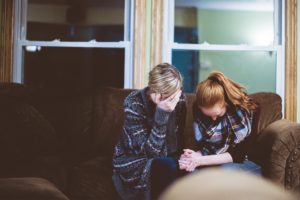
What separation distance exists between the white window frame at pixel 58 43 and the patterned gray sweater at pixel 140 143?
1087 mm

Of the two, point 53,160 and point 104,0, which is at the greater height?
point 104,0

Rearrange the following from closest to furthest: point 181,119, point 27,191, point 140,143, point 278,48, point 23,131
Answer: point 27,191
point 140,143
point 181,119
point 23,131
point 278,48

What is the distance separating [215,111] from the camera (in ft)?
8.16

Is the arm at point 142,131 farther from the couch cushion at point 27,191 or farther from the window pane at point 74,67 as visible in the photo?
the window pane at point 74,67

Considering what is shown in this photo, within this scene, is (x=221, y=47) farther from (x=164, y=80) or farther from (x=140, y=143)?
(x=140, y=143)

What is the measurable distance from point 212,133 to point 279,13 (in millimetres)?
1755

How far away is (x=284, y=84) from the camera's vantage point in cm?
370

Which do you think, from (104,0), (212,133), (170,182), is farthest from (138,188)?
(104,0)

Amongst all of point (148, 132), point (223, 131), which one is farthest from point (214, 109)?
point (148, 132)

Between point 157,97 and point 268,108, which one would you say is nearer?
point 157,97

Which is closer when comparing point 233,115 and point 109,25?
point 233,115

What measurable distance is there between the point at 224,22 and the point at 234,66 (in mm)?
388

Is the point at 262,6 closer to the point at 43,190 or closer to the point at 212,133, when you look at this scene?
the point at 212,133

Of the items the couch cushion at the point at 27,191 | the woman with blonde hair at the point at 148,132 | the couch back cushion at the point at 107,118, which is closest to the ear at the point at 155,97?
the woman with blonde hair at the point at 148,132
